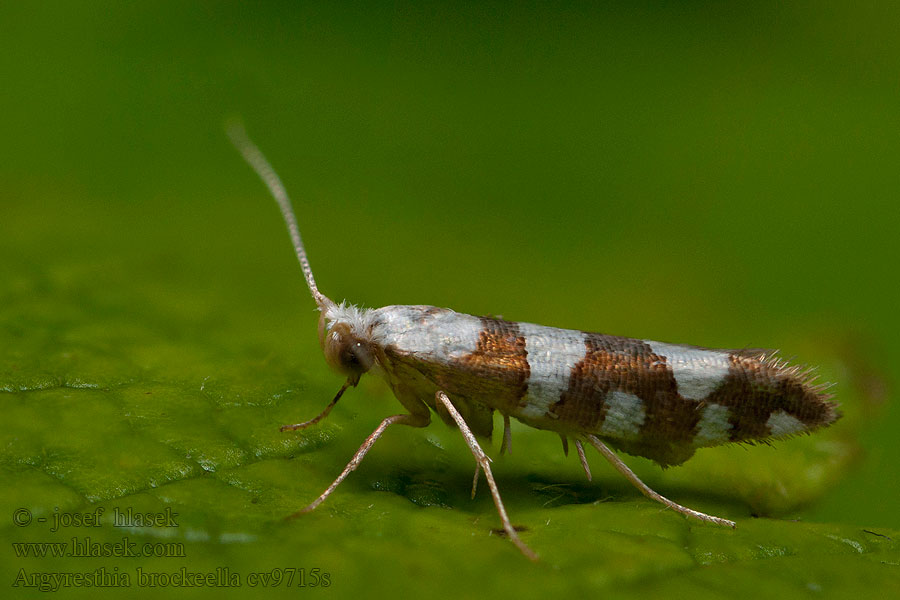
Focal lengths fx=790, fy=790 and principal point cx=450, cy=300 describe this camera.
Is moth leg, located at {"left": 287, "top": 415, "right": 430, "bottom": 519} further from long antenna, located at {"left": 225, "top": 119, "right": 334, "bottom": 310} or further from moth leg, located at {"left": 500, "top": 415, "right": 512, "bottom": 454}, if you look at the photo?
long antenna, located at {"left": 225, "top": 119, "right": 334, "bottom": 310}

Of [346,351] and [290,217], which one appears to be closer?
[346,351]

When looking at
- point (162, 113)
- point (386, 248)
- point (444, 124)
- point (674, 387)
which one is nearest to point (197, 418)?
point (674, 387)

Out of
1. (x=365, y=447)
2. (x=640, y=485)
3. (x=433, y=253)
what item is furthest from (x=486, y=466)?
(x=433, y=253)

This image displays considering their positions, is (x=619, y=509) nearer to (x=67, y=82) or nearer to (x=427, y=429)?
(x=427, y=429)

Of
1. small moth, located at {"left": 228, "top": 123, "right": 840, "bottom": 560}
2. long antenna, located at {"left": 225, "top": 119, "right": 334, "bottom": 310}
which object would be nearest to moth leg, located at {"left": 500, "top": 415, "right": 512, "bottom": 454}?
small moth, located at {"left": 228, "top": 123, "right": 840, "bottom": 560}

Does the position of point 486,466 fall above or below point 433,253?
below

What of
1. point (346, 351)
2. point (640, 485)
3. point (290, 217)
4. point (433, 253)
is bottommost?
point (640, 485)

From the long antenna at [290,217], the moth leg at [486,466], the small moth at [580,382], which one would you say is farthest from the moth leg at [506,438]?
the long antenna at [290,217]

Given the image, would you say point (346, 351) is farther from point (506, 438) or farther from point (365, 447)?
point (506, 438)

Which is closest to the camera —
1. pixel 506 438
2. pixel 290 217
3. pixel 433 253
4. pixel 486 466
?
pixel 486 466
